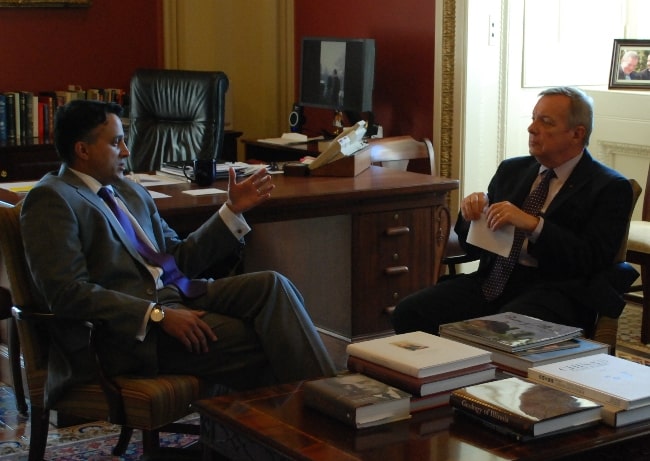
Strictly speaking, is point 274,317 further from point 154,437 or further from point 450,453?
point 450,453

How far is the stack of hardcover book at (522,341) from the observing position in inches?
93.8

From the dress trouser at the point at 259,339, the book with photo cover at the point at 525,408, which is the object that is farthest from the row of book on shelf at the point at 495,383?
the dress trouser at the point at 259,339

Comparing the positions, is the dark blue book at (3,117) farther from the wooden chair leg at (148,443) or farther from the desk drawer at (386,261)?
the wooden chair leg at (148,443)

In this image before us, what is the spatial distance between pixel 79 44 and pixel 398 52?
182 centimetres

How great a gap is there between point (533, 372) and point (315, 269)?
1836mm

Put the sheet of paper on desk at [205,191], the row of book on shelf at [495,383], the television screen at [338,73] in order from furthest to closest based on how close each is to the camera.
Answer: the television screen at [338,73] → the sheet of paper on desk at [205,191] → the row of book on shelf at [495,383]

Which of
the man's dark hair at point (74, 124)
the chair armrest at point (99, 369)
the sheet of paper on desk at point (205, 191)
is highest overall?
the man's dark hair at point (74, 124)

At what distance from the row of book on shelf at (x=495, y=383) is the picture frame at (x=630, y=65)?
9.59 feet

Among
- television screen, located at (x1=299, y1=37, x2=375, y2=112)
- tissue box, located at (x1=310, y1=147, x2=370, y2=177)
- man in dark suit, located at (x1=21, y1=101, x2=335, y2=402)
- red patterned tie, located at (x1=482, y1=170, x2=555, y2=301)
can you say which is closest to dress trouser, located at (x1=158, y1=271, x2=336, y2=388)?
man in dark suit, located at (x1=21, y1=101, x2=335, y2=402)

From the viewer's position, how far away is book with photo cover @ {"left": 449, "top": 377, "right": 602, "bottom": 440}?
200 cm

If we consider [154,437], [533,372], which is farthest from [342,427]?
[154,437]

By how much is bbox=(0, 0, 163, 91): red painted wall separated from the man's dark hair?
3026 mm

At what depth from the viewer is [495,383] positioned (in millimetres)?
2205

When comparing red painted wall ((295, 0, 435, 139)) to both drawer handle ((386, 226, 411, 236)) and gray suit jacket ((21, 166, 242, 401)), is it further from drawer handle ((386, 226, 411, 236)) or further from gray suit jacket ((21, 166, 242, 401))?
gray suit jacket ((21, 166, 242, 401))
